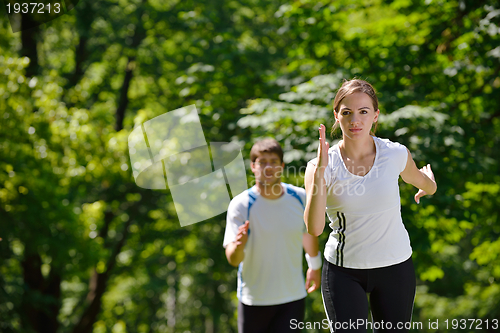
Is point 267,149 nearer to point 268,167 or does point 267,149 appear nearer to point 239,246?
point 268,167

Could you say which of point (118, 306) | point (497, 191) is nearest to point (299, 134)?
point (497, 191)

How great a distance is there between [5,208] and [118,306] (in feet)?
37.7

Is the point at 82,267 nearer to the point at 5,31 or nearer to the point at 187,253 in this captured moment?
the point at 5,31

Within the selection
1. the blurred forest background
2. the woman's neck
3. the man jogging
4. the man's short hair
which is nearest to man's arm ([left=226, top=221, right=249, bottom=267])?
the man jogging

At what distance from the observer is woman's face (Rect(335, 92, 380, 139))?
7.22ft

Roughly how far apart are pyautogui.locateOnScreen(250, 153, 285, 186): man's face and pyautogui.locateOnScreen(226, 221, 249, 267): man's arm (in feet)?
1.18

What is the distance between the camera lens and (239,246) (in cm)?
279

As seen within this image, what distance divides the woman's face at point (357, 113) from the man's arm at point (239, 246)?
0.89 meters

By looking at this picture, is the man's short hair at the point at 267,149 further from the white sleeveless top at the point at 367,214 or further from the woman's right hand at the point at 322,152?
the woman's right hand at the point at 322,152

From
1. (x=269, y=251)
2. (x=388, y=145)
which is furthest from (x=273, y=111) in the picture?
(x=388, y=145)

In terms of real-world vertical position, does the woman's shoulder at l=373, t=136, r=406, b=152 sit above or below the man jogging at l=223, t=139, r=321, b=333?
above

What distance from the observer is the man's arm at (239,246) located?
2.76 meters

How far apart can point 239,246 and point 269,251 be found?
241 millimetres

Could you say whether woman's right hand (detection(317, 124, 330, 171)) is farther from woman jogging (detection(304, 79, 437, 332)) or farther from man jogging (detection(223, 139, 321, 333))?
man jogging (detection(223, 139, 321, 333))
